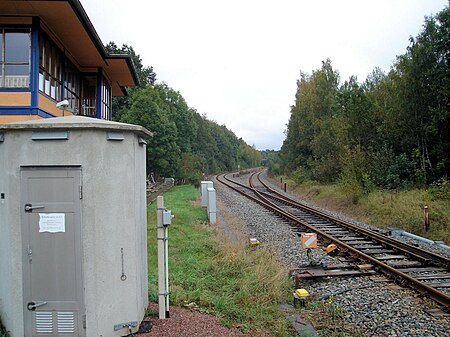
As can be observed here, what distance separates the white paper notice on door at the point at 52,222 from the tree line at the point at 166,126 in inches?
216

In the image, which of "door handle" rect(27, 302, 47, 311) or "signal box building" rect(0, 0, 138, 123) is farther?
"signal box building" rect(0, 0, 138, 123)

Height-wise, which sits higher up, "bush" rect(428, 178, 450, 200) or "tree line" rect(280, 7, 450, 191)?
"tree line" rect(280, 7, 450, 191)

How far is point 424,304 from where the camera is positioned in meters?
7.26

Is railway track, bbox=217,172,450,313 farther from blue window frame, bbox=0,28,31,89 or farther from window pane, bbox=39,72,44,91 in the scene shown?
blue window frame, bbox=0,28,31,89

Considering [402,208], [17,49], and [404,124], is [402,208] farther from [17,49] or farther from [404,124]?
[17,49]

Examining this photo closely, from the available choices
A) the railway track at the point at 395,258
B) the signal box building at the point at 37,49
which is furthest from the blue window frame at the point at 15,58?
the railway track at the point at 395,258

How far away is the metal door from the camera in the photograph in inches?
201

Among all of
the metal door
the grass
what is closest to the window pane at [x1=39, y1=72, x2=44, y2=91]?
the metal door

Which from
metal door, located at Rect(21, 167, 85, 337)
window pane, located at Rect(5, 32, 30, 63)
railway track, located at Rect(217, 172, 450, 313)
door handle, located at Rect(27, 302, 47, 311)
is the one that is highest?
window pane, located at Rect(5, 32, 30, 63)

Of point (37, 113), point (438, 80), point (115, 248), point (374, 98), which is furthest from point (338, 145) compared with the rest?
point (115, 248)

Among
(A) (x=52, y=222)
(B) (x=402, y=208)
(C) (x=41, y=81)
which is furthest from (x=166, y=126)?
(A) (x=52, y=222)

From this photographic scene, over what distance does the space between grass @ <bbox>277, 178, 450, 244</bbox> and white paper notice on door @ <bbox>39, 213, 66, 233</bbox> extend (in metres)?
12.2

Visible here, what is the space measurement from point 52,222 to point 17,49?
7662 millimetres

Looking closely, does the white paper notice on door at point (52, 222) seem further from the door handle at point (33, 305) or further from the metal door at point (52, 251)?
the door handle at point (33, 305)
